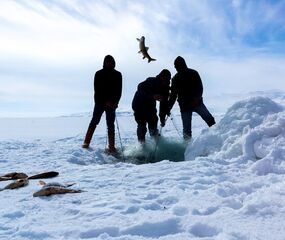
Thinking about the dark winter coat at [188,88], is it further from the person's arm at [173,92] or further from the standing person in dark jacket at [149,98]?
the standing person in dark jacket at [149,98]

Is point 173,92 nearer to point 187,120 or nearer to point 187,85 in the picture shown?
point 187,85

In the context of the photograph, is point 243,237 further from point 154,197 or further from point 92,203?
point 92,203

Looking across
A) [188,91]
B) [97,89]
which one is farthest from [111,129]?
[188,91]

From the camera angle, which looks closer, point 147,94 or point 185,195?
point 185,195

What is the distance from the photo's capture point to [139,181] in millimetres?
5355

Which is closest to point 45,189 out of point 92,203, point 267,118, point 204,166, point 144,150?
point 92,203

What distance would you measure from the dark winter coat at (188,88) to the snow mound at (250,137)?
1.52 metres

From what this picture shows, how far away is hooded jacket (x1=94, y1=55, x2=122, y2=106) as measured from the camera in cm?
943

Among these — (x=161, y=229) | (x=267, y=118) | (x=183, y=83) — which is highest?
(x=183, y=83)

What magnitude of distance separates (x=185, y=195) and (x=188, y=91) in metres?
5.20

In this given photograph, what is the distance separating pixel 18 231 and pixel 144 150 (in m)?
6.23

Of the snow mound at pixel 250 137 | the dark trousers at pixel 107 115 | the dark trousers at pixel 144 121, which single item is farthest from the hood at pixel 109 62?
the snow mound at pixel 250 137

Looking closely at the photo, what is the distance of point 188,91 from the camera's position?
9398mm

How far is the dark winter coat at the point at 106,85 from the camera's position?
944 cm
